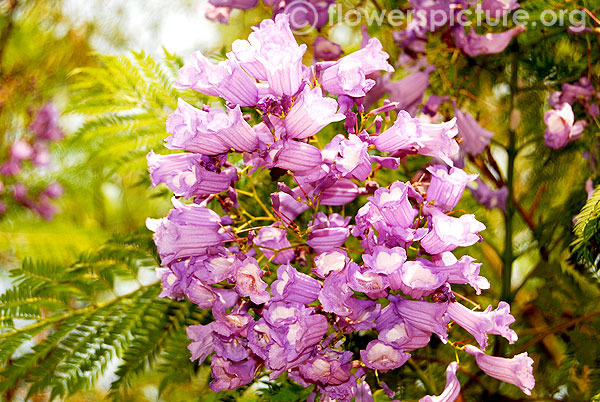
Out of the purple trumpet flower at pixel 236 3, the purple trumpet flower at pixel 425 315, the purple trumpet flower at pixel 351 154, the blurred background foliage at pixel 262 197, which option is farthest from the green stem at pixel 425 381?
the purple trumpet flower at pixel 236 3

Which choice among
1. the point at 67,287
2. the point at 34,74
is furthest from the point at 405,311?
the point at 34,74

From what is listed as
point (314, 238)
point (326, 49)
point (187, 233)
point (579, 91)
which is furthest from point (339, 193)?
point (579, 91)

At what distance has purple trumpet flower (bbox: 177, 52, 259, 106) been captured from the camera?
25.7 inches

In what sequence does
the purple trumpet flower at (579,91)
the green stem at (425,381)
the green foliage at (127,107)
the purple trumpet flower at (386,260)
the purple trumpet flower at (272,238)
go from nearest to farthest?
1. the purple trumpet flower at (386,260)
2. the purple trumpet flower at (272,238)
3. the green stem at (425,381)
4. the green foliage at (127,107)
5. the purple trumpet flower at (579,91)

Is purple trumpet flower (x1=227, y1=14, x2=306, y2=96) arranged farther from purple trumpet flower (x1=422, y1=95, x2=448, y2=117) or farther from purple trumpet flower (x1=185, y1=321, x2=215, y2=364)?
purple trumpet flower (x1=422, y1=95, x2=448, y2=117)

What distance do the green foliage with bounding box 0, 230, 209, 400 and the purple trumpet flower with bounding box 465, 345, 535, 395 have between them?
38cm

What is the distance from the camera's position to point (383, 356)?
64cm

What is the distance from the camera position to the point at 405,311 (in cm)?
63

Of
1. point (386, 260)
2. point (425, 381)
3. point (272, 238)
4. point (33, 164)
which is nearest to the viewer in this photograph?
point (386, 260)

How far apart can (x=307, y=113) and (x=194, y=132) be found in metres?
0.11

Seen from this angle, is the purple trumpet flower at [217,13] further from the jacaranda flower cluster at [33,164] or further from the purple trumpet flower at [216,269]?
the jacaranda flower cluster at [33,164]

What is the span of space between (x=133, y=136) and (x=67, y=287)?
247mm

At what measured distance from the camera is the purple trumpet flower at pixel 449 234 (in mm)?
619

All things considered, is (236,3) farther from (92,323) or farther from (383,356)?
(383,356)
